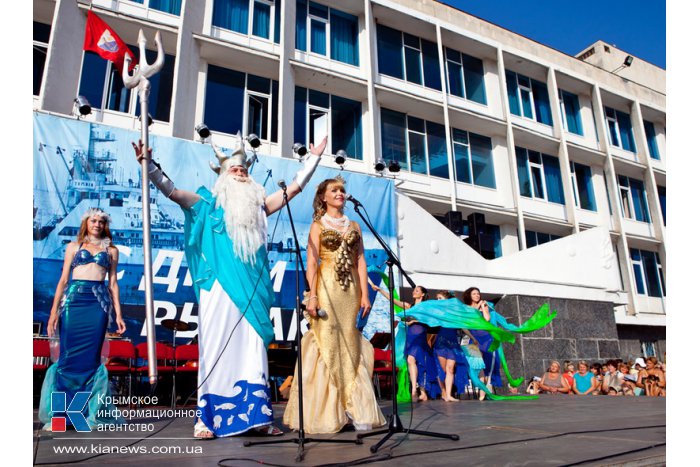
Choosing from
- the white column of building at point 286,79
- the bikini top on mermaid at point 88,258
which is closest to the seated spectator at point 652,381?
the white column of building at point 286,79

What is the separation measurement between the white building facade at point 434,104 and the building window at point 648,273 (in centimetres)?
6

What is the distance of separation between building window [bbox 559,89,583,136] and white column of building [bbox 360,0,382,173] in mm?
7750

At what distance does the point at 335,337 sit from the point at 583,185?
53.4ft

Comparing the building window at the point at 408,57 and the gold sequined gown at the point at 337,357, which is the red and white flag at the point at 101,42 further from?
the building window at the point at 408,57

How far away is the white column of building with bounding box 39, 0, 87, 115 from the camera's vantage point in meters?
9.38

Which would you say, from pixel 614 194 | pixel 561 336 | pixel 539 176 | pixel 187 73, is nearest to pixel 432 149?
pixel 539 176

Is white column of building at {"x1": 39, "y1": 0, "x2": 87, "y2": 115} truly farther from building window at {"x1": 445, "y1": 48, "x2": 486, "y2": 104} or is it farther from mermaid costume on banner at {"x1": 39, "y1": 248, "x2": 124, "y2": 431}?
building window at {"x1": 445, "y1": 48, "x2": 486, "y2": 104}

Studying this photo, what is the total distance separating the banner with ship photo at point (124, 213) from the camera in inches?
284

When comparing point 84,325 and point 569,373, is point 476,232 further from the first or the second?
point 84,325

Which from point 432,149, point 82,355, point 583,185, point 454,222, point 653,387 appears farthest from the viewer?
point 583,185

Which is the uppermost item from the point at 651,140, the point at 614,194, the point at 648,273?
the point at 651,140

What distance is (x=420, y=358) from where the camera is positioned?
7625 mm
